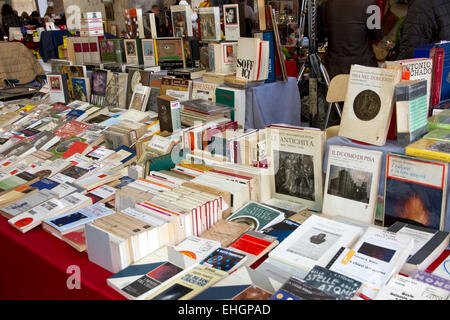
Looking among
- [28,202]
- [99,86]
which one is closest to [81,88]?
[99,86]

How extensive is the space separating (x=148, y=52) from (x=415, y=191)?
9.81 feet

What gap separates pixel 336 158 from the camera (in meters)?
1.82

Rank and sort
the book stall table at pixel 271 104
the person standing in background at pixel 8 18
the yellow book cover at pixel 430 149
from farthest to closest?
1. the person standing in background at pixel 8 18
2. the book stall table at pixel 271 104
3. the yellow book cover at pixel 430 149

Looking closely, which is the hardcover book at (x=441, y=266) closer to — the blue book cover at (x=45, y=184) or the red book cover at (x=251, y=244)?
the red book cover at (x=251, y=244)

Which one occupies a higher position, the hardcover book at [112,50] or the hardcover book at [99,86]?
the hardcover book at [112,50]

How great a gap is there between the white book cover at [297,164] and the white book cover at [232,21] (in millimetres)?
1567

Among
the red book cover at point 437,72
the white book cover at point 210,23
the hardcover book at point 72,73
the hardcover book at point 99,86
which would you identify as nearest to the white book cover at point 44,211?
the red book cover at point 437,72

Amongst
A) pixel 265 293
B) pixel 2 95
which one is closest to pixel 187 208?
pixel 265 293

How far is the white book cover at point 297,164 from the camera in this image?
192cm

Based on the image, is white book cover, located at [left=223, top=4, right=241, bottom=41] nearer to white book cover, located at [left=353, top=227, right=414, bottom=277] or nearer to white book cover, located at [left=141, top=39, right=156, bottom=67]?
white book cover, located at [left=141, top=39, right=156, bottom=67]

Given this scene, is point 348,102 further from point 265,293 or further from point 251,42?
point 251,42

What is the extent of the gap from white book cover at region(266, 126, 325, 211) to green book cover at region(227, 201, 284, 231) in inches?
7.0

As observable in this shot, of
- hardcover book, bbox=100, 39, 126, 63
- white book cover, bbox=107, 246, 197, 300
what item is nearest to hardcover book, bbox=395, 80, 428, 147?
white book cover, bbox=107, 246, 197, 300

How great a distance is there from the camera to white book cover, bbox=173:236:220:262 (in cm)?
156
